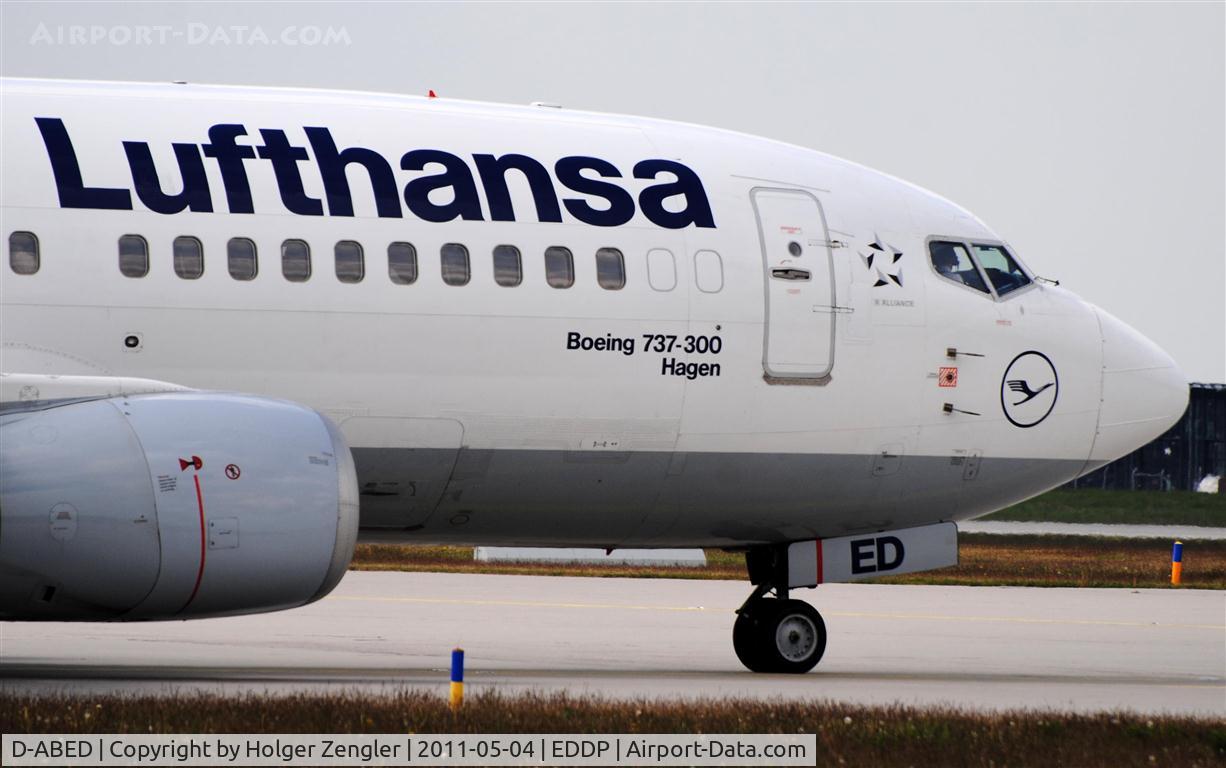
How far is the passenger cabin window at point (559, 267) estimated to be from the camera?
16312 mm

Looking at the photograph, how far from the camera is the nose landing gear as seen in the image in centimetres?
1838

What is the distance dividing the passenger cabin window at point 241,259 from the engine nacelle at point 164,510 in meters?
2.11

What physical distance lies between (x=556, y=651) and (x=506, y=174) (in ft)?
22.2

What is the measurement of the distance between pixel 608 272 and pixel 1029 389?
4.46 metres

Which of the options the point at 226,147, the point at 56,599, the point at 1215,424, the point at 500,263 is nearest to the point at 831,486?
the point at 500,263

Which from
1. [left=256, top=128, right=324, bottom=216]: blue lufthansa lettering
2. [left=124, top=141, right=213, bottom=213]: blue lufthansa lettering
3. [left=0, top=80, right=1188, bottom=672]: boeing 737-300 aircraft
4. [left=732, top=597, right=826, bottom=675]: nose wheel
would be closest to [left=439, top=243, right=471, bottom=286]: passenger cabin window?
[left=0, top=80, right=1188, bottom=672]: boeing 737-300 aircraft

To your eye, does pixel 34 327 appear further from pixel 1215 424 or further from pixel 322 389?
pixel 1215 424

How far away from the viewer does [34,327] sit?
14.7 metres

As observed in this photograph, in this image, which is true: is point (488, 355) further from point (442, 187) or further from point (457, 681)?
point (457, 681)

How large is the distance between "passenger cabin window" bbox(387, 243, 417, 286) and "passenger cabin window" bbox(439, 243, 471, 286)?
27cm
